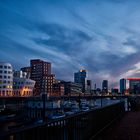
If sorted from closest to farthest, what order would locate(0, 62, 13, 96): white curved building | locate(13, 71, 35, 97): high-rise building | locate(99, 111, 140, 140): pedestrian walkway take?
locate(99, 111, 140, 140): pedestrian walkway < locate(0, 62, 13, 96): white curved building < locate(13, 71, 35, 97): high-rise building

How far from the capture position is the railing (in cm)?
449

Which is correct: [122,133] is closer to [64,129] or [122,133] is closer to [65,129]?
[65,129]

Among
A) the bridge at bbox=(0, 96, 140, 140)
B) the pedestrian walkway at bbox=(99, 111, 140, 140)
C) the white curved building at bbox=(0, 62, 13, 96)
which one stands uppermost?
the white curved building at bbox=(0, 62, 13, 96)

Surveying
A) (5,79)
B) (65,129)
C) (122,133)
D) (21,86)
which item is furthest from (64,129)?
(21,86)

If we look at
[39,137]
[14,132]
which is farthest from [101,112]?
[14,132]

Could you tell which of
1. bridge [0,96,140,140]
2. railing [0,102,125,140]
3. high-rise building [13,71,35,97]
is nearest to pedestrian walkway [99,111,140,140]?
bridge [0,96,140,140]

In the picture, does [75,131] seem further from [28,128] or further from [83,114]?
[28,128]

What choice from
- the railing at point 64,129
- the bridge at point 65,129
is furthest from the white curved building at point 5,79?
the railing at point 64,129

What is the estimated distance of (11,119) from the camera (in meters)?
61.0

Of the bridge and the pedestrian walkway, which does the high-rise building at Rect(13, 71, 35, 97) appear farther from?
the bridge

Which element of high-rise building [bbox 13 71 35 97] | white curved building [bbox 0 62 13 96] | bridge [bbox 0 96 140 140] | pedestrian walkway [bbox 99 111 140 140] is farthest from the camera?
high-rise building [bbox 13 71 35 97]

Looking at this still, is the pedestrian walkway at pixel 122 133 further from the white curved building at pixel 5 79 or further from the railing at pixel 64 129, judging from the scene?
the white curved building at pixel 5 79

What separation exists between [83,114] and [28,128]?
382cm

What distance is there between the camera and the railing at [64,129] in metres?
4.49
